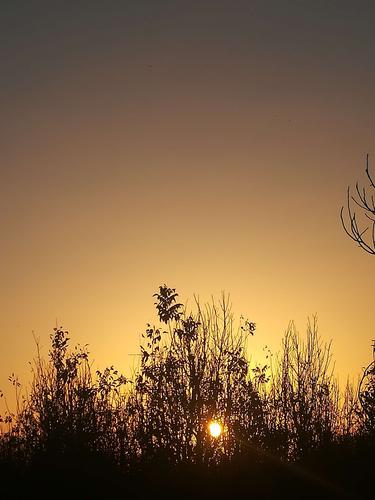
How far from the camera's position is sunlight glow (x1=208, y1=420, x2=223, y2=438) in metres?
18.1

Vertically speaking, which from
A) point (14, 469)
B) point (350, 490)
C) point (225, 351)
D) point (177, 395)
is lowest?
point (350, 490)

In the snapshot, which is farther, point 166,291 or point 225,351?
point 225,351

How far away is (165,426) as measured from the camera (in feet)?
59.1

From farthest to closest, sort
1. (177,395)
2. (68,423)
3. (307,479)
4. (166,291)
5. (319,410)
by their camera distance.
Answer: (319,410) < (68,423) < (177,395) < (307,479) < (166,291)

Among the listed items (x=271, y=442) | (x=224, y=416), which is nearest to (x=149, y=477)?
(x=224, y=416)

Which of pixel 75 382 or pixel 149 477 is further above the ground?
pixel 75 382

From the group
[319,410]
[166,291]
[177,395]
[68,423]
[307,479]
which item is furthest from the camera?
[319,410]

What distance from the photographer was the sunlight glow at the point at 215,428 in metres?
18.1

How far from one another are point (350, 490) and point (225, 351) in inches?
188

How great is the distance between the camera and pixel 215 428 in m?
18.2

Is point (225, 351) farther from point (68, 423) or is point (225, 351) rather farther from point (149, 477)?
point (68, 423)

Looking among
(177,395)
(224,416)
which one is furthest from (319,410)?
(177,395)

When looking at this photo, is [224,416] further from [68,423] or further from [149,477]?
[68,423]

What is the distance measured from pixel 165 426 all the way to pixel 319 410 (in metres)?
6.01
